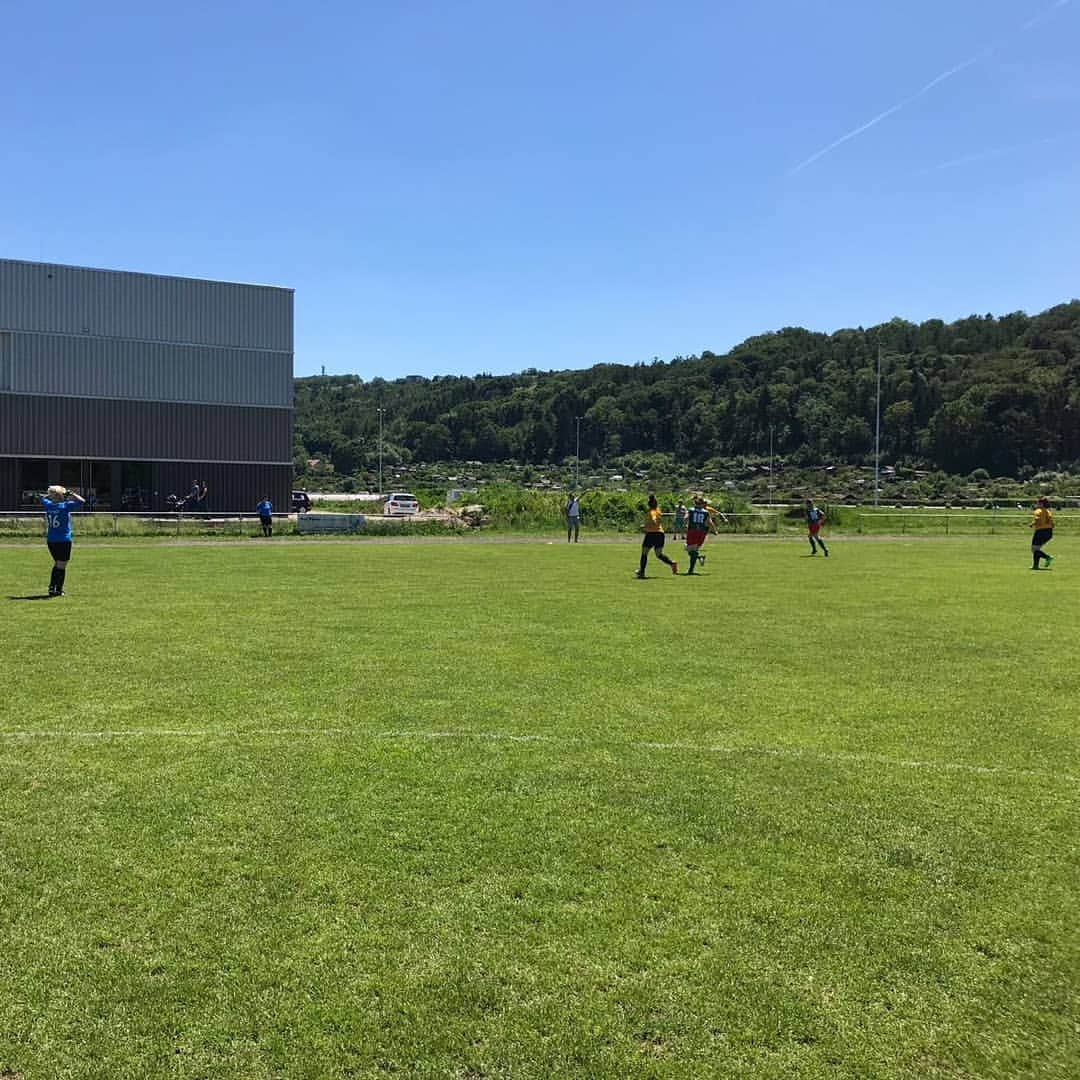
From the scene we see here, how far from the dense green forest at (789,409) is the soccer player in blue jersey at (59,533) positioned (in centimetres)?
10417

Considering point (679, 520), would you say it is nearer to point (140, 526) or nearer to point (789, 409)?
point (140, 526)

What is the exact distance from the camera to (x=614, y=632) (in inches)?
508

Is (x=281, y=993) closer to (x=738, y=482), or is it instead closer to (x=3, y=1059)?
(x=3, y=1059)

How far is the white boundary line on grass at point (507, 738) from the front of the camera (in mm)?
6828

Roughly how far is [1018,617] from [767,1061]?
13374 millimetres

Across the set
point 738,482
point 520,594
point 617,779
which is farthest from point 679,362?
point 617,779

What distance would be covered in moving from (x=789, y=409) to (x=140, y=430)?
109 metres

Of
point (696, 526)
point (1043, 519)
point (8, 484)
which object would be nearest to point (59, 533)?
point (696, 526)

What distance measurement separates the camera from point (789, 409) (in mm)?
139875

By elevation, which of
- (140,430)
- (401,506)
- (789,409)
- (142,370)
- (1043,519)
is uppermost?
(789,409)

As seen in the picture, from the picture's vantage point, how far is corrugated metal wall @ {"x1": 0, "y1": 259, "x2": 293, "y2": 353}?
46.5 meters

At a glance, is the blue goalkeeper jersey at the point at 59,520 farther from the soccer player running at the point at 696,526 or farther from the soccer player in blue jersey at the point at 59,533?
the soccer player running at the point at 696,526

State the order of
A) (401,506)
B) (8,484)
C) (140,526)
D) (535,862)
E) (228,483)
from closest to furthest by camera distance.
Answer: (535,862) < (140,526) < (8,484) < (228,483) < (401,506)

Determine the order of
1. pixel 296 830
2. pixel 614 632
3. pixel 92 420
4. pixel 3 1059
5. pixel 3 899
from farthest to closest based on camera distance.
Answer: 1. pixel 92 420
2. pixel 614 632
3. pixel 296 830
4. pixel 3 899
5. pixel 3 1059
